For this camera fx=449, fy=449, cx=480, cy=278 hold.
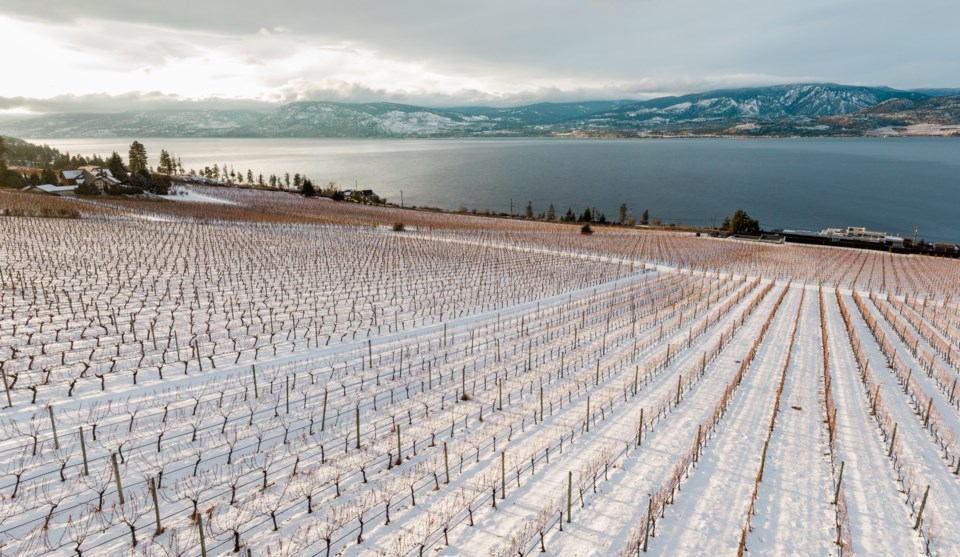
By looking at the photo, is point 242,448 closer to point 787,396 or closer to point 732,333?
point 787,396

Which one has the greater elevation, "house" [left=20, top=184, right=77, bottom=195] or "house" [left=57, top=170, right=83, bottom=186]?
"house" [left=57, top=170, right=83, bottom=186]

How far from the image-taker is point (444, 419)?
35.0 feet

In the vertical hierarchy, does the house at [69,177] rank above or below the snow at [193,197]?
above

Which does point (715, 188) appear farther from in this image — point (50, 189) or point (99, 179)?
point (50, 189)

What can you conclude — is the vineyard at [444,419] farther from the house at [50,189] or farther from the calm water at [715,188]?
the calm water at [715,188]

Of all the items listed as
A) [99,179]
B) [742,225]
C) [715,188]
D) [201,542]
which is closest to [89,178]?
[99,179]

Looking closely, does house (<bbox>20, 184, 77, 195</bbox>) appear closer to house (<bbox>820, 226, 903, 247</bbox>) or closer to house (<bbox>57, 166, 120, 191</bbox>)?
house (<bbox>57, 166, 120, 191</bbox>)

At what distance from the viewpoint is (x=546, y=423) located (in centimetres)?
1086

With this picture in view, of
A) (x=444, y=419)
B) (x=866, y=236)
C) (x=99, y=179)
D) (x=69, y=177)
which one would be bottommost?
(x=444, y=419)

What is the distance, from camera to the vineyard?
739 centimetres

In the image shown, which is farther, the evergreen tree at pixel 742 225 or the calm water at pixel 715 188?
the calm water at pixel 715 188

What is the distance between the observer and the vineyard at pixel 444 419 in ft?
24.2

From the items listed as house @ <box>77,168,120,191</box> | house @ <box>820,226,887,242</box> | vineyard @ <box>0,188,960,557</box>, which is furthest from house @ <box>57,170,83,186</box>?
house @ <box>820,226,887,242</box>

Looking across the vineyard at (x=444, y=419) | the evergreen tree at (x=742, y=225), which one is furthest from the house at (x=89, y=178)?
the evergreen tree at (x=742, y=225)
